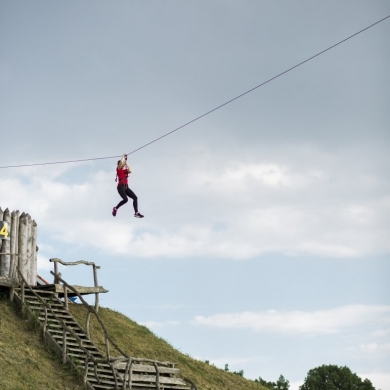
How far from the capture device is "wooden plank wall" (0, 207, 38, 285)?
28.9 meters

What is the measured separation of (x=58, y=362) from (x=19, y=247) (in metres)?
6.49

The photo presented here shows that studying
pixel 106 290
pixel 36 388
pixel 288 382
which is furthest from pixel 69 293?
pixel 288 382

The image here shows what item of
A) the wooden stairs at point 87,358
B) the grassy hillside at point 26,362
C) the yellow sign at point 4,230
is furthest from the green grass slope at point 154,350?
the yellow sign at point 4,230

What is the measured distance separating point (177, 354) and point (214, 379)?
6.19ft

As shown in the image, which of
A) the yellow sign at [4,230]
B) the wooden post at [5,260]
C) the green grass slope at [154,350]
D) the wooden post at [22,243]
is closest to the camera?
the wooden post at [5,260]

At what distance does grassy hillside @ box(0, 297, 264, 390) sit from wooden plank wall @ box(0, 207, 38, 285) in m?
1.44

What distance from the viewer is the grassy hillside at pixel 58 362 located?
2311cm

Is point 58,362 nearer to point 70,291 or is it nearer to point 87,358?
point 87,358

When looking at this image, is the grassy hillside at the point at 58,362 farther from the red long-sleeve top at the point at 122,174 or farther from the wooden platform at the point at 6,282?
the red long-sleeve top at the point at 122,174

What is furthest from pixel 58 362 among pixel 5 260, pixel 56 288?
pixel 5 260

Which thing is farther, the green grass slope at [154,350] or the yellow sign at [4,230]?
the green grass slope at [154,350]

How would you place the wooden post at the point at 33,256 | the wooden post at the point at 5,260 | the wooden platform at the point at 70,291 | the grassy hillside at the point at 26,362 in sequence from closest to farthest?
the grassy hillside at the point at 26,362
the wooden post at the point at 5,260
the wooden platform at the point at 70,291
the wooden post at the point at 33,256

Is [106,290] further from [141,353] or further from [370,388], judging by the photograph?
[370,388]

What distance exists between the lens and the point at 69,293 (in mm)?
30875
